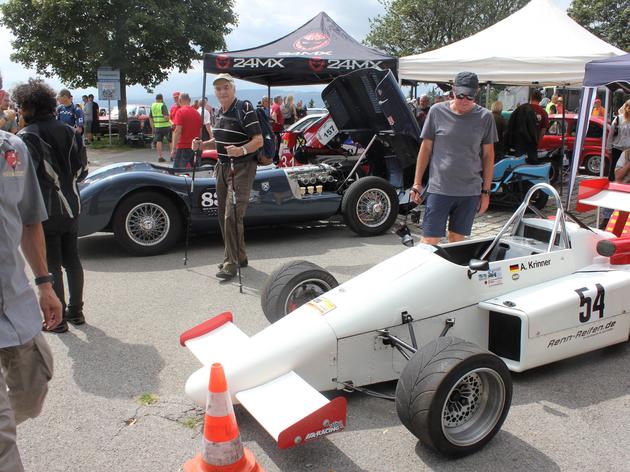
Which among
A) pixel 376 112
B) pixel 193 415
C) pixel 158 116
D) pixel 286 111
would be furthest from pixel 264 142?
pixel 286 111

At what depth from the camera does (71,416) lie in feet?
10.9

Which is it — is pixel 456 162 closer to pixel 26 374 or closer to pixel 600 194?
pixel 600 194

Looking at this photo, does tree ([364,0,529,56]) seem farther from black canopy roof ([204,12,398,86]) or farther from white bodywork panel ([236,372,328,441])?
white bodywork panel ([236,372,328,441])

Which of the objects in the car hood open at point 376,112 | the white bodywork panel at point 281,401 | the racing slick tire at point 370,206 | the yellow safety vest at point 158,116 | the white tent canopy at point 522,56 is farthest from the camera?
the yellow safety vest at point 158,116

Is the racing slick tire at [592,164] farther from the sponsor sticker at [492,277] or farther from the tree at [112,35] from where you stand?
the tree at [112,35]

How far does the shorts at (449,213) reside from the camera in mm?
4684

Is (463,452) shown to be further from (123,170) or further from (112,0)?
(112,0)

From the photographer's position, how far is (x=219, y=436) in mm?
2461

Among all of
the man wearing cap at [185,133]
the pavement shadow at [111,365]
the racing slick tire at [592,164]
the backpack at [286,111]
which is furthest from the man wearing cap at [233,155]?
the backpack at [286,111]

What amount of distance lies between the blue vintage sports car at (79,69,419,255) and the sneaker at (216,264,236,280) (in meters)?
1.21

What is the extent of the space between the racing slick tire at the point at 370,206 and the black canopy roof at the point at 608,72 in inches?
125

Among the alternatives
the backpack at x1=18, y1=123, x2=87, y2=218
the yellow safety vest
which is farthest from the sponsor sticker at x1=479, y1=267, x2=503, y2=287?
the yellow safety vest

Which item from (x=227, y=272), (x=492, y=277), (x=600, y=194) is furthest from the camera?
(x=227, y=272)

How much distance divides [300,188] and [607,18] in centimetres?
3731
